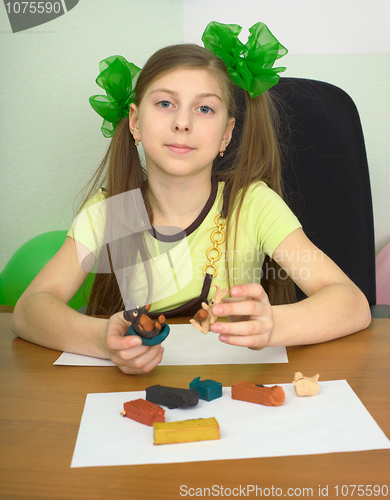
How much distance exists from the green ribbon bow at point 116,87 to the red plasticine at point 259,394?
30.0 inches

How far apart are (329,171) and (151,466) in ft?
3.35

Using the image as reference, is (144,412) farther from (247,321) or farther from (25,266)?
(25,266)

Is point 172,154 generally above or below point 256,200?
above

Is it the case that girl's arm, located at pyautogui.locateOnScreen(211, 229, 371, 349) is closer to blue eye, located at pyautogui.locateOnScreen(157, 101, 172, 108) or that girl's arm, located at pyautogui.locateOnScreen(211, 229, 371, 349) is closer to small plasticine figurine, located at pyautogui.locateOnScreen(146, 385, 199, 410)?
small plasticine figurine, located at pyautogui.locateOnScreen(146, 385, 199, 410)

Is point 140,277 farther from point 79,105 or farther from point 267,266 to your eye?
point 79,105

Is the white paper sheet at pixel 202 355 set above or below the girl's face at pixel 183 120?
below

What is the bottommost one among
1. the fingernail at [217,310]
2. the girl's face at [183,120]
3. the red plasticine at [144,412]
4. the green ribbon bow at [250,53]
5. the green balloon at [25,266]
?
the green balloon at [25,266]

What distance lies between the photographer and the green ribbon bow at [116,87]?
1.03 meters

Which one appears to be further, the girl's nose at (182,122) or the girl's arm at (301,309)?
the girl's nose at (182,122)

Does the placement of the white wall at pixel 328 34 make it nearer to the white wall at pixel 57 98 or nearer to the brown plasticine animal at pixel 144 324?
the white wall at pixel 57 98

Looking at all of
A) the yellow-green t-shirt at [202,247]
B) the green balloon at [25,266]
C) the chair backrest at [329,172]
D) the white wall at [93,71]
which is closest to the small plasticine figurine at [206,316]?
the yellow-green t-shirt at [202,247]

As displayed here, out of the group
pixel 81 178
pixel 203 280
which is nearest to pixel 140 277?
pixel 203 280

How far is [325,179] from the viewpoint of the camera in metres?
1.25

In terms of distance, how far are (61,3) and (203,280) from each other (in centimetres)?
118
